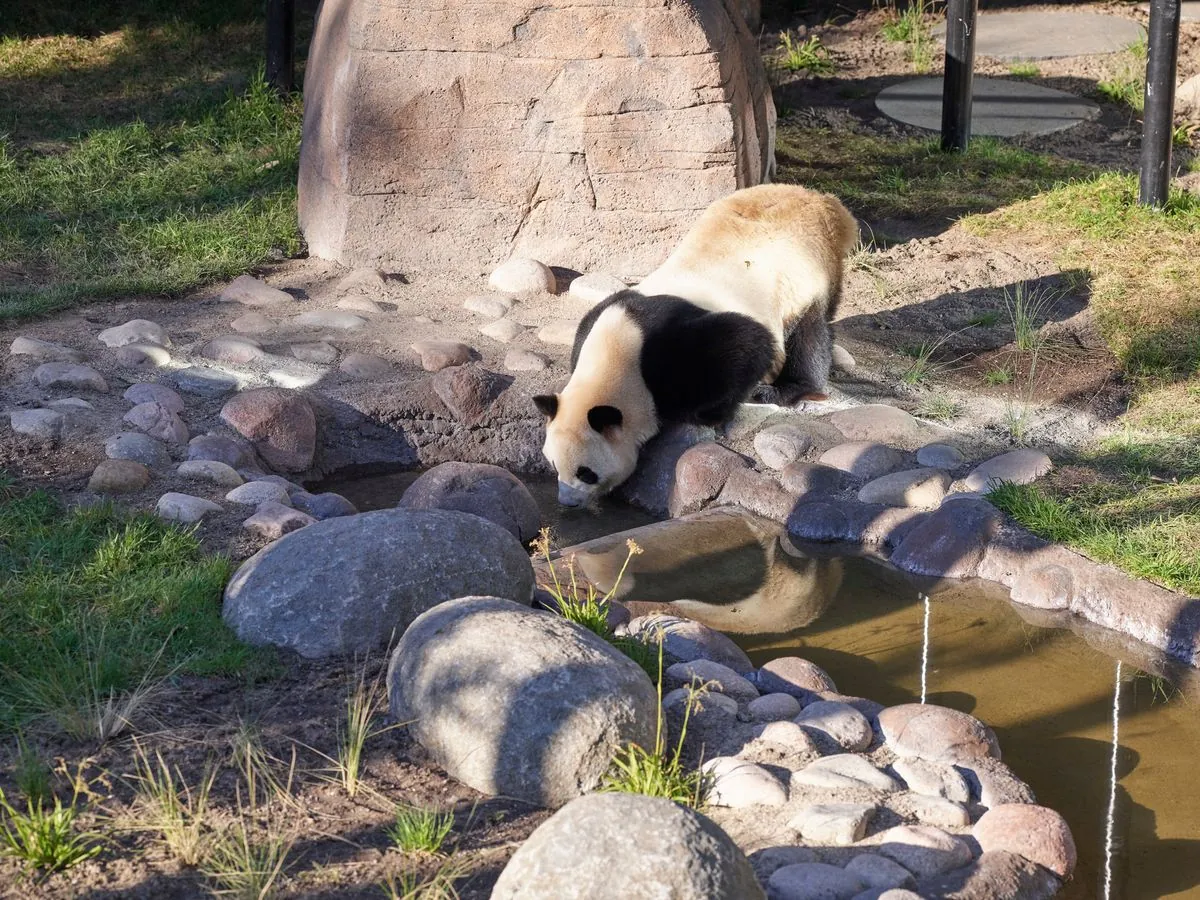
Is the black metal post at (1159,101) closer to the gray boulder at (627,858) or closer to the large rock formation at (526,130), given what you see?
the large rock formation at (526,130)

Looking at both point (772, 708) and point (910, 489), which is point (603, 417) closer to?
point (910, 489)

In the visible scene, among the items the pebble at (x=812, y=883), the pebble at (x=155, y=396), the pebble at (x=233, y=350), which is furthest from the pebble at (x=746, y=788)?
the pebble at (x=233, y=350)

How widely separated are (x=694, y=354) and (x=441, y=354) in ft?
4.17

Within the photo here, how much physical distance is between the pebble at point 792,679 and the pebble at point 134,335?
3.52m

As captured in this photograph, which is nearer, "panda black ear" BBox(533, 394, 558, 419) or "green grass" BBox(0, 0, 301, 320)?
"panda black ear" BBox(533, 394, 558, 419)

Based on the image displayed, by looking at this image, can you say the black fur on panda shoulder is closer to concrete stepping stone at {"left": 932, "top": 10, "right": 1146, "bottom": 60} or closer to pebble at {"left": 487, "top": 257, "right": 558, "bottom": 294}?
pebble at {"left": 487, "top": 257, "right": 558, "bottom": 294}

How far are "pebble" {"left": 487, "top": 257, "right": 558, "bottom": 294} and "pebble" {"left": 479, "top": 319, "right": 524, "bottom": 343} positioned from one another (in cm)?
50

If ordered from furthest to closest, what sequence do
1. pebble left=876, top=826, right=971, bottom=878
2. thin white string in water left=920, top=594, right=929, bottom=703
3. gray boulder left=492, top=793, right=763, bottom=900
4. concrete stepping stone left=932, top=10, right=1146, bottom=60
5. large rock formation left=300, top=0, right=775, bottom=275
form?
concrete stepping stone left=932, top=10, right=1146, bottom=60 < large rock formation left=300, top=0, right=775, bottom=275 < thin white string in water left=920, top=594, right=929, bottom=703 < pebble left=876, top=826, right=971, bottom=878 < gray boulder left=492, top=793, right=763, bottom=900

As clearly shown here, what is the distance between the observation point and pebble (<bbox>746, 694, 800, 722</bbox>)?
12.6 feet

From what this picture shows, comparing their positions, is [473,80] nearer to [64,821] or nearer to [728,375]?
[728,375]

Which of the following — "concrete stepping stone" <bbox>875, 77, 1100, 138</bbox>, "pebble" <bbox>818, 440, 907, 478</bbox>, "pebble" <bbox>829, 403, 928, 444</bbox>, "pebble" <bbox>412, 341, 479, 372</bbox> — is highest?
"concrete stepping stone" <bbox>875, 77, 1100, 138</bbox>

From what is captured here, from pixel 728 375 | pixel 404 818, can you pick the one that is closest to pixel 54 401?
pixel 728 375

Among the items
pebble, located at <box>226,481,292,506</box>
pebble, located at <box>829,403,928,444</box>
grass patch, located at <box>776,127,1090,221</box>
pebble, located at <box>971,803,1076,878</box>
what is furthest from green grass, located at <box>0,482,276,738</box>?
grass patch, located at <box>776,127,1090,221</box>

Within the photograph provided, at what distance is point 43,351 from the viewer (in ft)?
19.8
